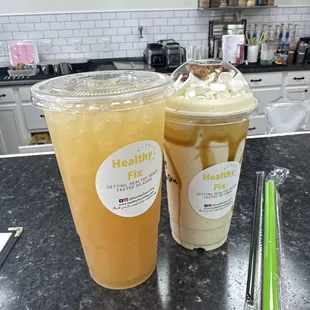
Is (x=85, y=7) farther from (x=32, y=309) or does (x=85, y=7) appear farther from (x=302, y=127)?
(x=32, y=309)

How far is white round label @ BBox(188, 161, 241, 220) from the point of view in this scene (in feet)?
1.84

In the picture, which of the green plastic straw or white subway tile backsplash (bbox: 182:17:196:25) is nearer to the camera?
the green plastic straw

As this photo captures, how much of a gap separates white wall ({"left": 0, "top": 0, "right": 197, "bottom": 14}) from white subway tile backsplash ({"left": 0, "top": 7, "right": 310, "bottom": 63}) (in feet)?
0.16

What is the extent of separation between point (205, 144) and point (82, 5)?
318cm

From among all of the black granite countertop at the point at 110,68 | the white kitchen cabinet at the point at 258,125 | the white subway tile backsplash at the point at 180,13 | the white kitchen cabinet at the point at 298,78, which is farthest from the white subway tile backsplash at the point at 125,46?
the white kitchen cabinet at the point at 298,78

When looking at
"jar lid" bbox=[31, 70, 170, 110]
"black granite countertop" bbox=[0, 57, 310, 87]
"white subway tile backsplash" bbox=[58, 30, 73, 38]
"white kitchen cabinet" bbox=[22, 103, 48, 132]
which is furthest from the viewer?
"white subway tile backsplash" bbox=[58, 30, 73, 38]

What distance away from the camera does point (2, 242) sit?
66 cm

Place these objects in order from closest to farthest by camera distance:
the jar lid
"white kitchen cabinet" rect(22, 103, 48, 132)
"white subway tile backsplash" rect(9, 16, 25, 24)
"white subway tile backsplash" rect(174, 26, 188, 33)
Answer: the jar lid, "white kitchen cabinet" rect(22, 103, 48, 132), "white subway tile backsplash" rect(9, 16, 25, 24), "white subway tile backsplash" rect(174, 26, 188, 33)

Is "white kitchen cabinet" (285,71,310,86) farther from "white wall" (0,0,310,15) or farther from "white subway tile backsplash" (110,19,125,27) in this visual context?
"white subway tile backsplash" (110,19,125,27)

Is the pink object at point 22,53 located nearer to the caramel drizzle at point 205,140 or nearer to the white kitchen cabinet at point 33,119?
the white kitchen cabinet at point 33,119

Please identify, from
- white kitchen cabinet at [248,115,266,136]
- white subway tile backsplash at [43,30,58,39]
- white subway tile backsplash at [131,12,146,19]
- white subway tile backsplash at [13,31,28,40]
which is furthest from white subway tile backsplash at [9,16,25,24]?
white kitchen cabinet at [248,115,266,136]

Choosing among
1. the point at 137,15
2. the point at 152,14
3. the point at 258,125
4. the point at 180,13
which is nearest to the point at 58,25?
the point at 137,15

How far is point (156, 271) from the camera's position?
0.58m

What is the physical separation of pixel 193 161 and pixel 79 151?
0.21m
